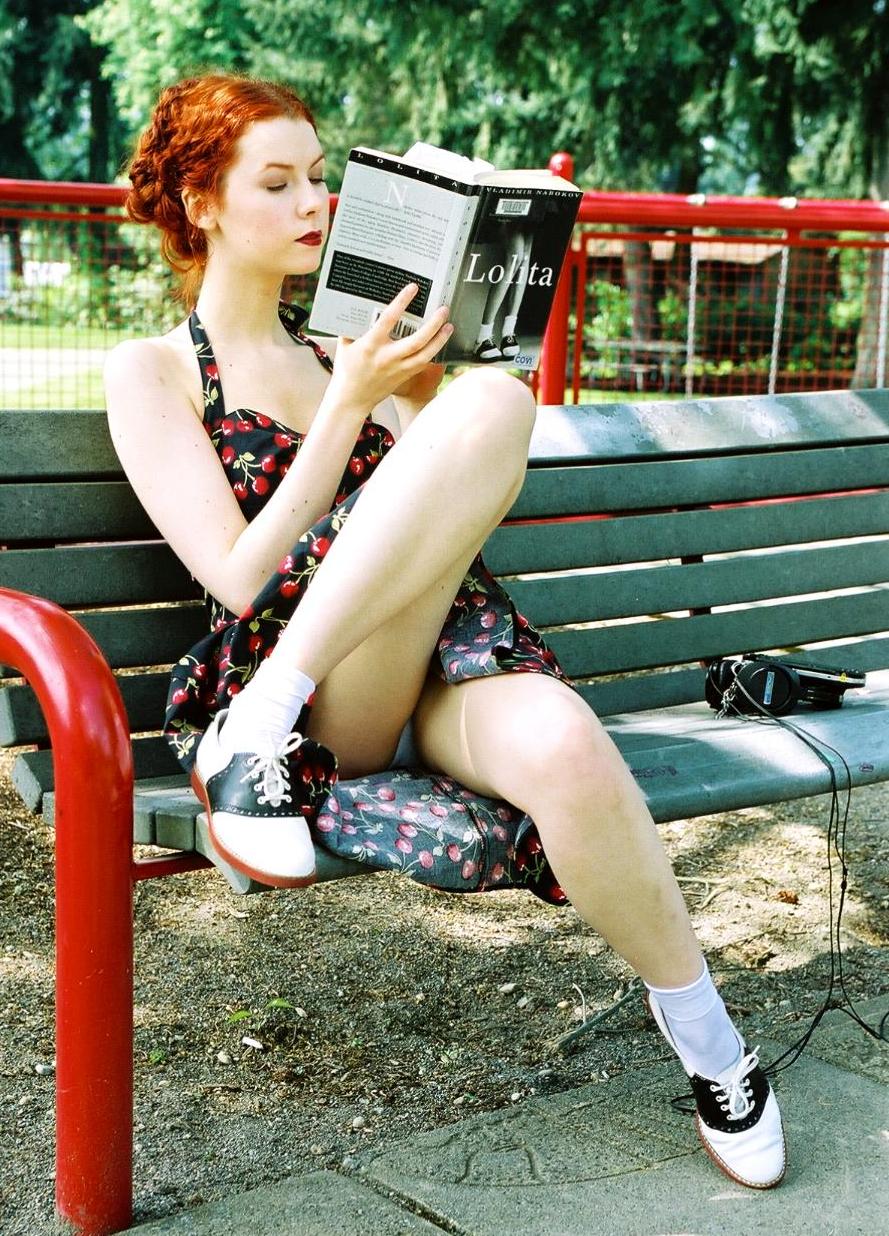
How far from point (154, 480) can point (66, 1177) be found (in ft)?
3.51

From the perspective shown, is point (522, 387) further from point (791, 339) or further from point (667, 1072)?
point (791, 339)

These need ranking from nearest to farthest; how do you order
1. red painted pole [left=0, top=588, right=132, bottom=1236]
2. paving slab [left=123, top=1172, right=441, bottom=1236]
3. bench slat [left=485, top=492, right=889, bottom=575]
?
red painted pole [left=0, top=588, right=132, bottom=1236] < paving slab [left=123, top=1172, right=441, bottom=1236] < bench slat [left=485, top=492, right=889, bottom=575]

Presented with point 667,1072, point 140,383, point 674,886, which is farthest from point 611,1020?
point 140,383

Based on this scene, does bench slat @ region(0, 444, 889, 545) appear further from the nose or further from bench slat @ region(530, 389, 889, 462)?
the nose

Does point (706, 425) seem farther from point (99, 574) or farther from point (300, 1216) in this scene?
point (300, 1216)

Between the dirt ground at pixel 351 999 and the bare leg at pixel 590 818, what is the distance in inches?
21.2

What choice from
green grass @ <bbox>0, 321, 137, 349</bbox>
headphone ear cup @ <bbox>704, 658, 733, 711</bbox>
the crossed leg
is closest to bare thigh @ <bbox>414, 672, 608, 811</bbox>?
the crossed leg

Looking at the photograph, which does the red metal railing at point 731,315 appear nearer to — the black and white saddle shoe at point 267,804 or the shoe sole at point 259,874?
the black and white saddle shoe at point 267,804

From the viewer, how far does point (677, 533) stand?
3479mm

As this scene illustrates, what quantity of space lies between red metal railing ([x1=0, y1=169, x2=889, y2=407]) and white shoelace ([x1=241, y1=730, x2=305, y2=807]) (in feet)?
10.2

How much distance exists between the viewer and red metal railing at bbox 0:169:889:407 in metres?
5.45

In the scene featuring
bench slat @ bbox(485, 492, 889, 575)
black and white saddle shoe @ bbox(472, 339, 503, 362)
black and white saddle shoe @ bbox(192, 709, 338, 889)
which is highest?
black and white saddle shoe @ bbox(472, 339, 503, 362)

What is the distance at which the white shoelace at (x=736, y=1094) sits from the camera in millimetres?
2275

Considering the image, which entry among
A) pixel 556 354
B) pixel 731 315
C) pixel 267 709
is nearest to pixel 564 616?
pixel 267 709
